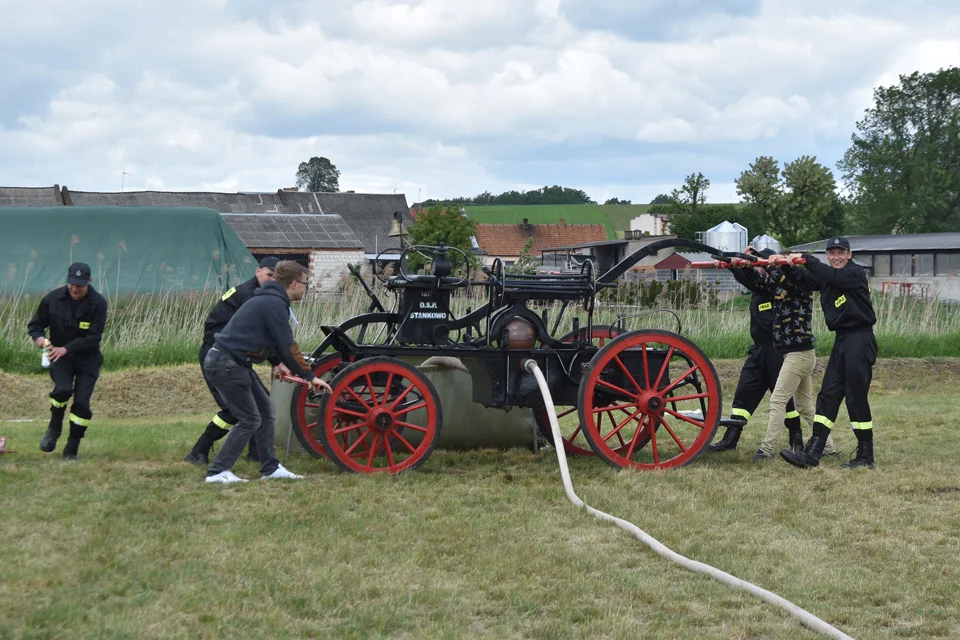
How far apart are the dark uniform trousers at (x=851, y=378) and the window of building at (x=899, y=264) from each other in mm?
43200

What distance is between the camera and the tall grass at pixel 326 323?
14.6 m

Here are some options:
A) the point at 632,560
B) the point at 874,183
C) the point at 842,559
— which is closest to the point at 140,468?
the point at 632,560

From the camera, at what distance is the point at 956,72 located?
59719 mm

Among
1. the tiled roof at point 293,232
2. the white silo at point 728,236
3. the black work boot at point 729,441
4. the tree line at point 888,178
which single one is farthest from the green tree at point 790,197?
the black work boot at point 729,441

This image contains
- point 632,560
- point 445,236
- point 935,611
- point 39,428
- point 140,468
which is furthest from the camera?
point 445,236

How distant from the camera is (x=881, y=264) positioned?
50.2 m

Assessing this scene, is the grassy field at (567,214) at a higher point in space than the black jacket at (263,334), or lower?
higher

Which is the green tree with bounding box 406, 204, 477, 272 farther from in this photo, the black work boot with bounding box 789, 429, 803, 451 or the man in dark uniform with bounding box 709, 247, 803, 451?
the black work boot with bounding box 789, 429, 803, 451

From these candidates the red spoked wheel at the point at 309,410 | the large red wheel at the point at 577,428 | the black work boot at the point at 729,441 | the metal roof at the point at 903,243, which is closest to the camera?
the red spoked wheel at the point at 309,410

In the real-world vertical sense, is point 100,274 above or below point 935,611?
above

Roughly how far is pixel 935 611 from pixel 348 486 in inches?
144

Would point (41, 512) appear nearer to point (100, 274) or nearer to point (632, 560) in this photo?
point (632, 560)

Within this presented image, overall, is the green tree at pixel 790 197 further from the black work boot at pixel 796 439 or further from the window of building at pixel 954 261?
the black work boot at pixel 796 439

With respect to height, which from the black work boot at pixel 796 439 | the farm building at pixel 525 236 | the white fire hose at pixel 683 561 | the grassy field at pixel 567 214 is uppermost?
the grassy field at pixel 567 214
